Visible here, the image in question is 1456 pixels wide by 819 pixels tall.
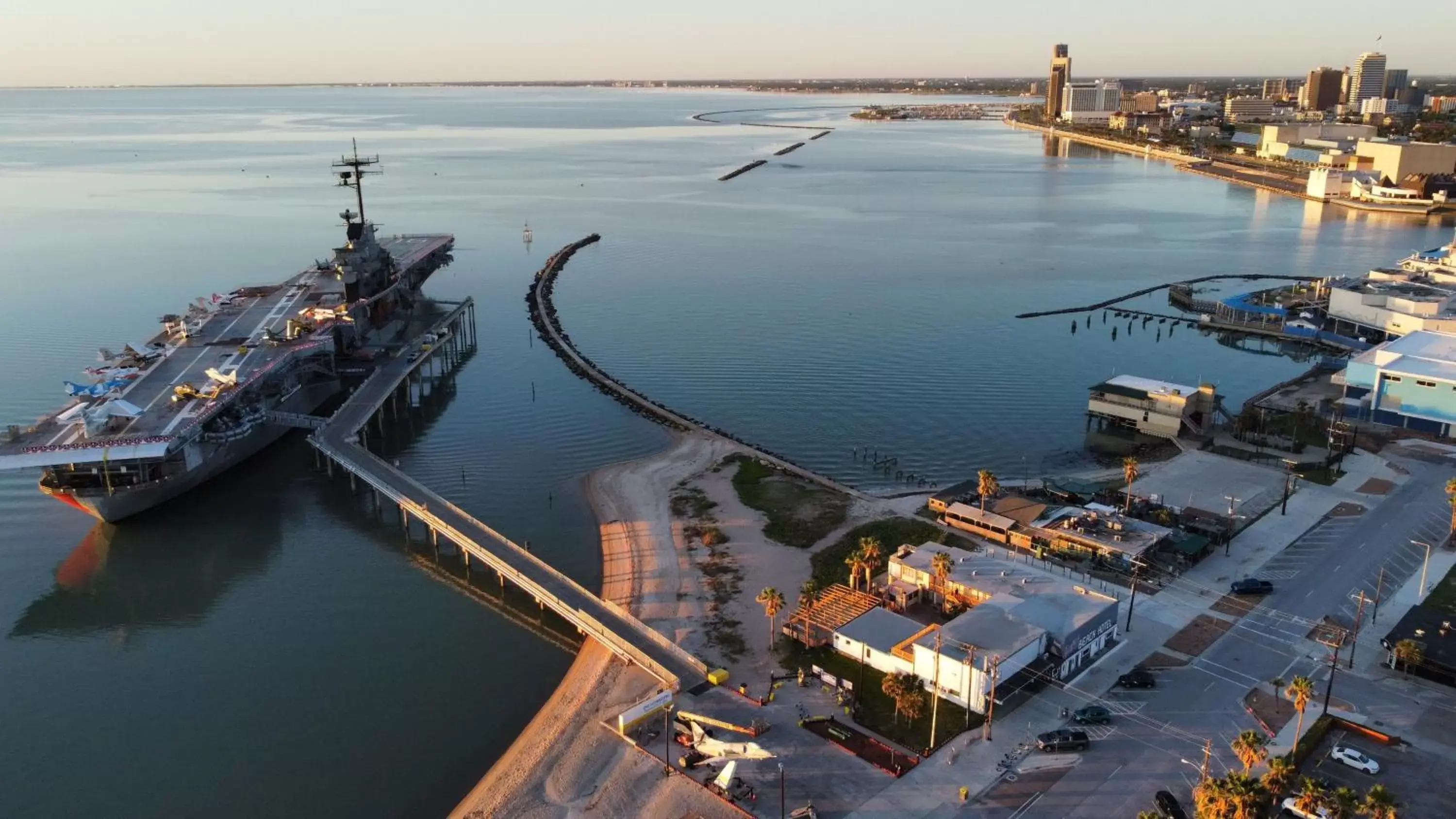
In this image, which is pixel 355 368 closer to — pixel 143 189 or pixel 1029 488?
pixel 1029 488

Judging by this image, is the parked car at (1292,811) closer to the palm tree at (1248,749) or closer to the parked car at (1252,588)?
the palm tree at (1248,749)

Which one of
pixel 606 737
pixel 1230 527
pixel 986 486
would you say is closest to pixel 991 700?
pixel 606 737

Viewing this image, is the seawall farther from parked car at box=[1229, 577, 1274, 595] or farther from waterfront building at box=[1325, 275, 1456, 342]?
waterfront building at box=[1325, 275, 1456, 342]

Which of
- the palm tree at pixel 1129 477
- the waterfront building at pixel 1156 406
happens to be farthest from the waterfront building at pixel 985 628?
the waterfront building at pixel 1156 406

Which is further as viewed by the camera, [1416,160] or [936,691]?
[1416,160]

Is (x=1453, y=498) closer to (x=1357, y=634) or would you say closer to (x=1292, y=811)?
(x=1357, y=634)
